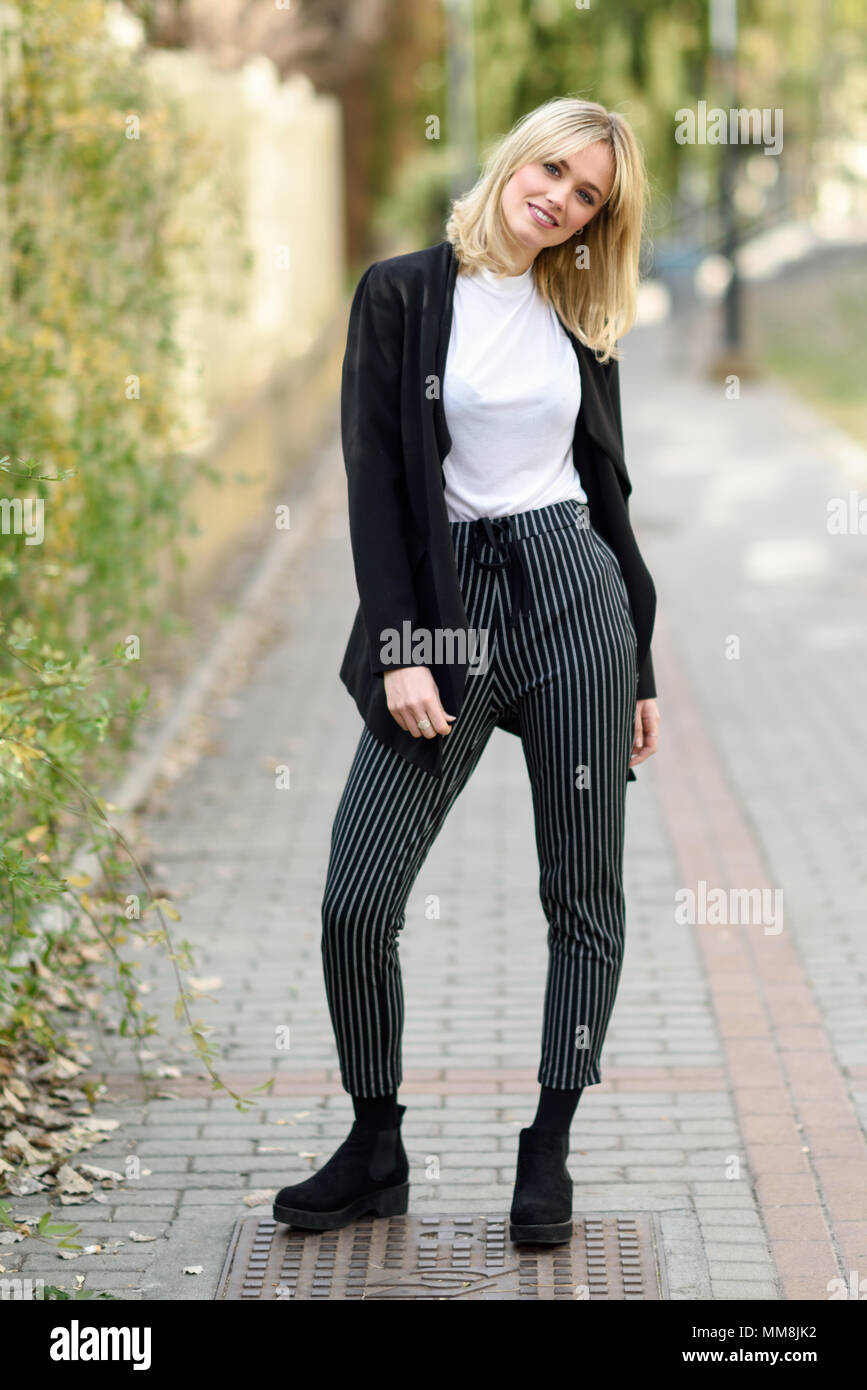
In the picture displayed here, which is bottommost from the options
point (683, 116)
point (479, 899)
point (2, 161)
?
point (479, 899)

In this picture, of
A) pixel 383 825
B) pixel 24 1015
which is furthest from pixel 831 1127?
pixel 24 1015

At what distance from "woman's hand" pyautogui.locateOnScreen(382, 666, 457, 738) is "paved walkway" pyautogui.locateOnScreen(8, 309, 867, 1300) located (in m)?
1.10

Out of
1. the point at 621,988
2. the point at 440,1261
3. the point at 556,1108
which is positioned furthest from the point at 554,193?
the point at 621,988

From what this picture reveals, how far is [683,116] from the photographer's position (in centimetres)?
2756

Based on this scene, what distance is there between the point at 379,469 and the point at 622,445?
0.48 meters

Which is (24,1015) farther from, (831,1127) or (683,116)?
(683,116)

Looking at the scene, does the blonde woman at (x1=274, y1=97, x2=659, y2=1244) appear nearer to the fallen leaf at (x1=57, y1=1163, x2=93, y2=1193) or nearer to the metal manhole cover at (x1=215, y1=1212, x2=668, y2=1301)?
the metal manhole cover at (x1=215, y1=1212, x2=668, y2=1301)

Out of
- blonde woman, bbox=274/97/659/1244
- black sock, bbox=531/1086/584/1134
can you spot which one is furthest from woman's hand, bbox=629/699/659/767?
black sock, bbox=531/1086/584/1134

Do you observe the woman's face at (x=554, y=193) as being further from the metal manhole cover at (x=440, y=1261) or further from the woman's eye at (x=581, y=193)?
the metal manhole cover at (x=440, y=1261)

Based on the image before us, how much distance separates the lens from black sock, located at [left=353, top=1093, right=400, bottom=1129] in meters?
3.48

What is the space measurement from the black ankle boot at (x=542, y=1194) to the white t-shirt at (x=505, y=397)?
1.19m

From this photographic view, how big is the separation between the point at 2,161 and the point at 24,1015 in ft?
11.5

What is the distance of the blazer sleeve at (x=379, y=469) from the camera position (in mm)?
3230

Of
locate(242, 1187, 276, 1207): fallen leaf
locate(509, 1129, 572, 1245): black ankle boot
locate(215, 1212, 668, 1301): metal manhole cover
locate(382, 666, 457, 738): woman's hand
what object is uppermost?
locate(382, 666, 457, 738): woman's hand
